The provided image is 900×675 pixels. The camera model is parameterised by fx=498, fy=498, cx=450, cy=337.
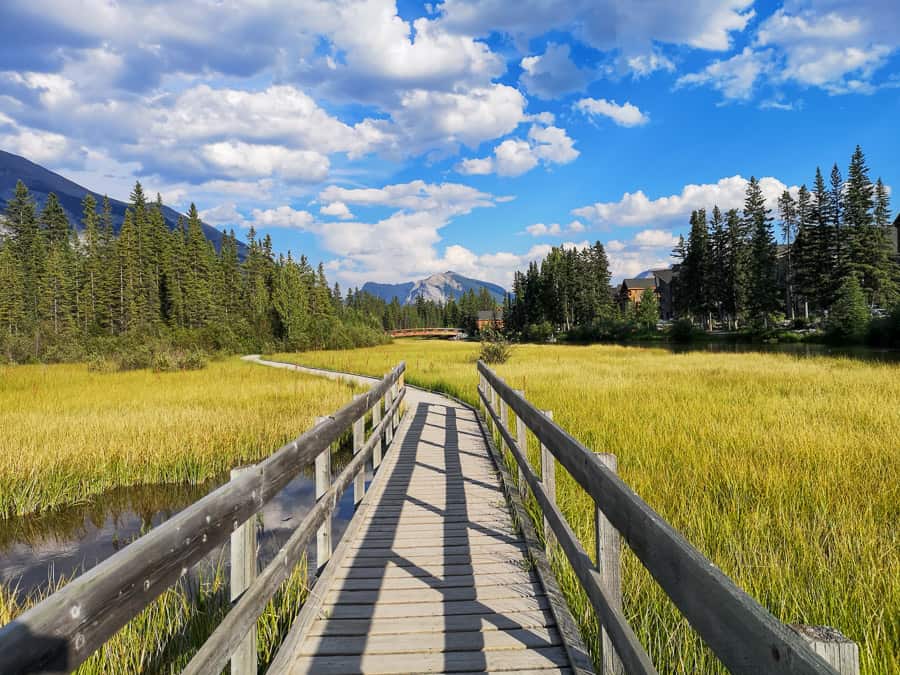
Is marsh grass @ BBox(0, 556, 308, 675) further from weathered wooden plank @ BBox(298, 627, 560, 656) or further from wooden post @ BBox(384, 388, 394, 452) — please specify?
wooden post @ BBox(384, 388, 394, 452)

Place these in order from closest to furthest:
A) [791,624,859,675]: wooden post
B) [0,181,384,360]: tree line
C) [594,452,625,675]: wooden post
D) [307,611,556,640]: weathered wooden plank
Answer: [791,624,859,675]: wooden post, [594,452,625,675]: wooden post, [307,611,556,640]: weathered wooden plank, [0,181,384,360]: tree line

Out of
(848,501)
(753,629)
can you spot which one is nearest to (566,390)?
(848,501)

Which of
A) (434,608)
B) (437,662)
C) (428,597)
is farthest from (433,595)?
(437,662)

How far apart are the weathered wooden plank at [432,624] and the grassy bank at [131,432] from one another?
23.4 feet

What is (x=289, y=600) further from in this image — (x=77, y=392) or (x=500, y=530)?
(x=77, y=392)

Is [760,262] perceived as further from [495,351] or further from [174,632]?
[174,632]

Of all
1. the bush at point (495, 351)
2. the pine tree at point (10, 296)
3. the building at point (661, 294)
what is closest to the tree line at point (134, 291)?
the pine tree at point (10, 296)

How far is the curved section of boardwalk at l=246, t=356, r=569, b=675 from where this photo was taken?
2926 millimetres

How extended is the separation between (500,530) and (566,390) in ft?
33.7

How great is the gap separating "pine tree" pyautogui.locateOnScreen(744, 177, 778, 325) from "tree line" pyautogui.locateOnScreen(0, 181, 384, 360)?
143 feet

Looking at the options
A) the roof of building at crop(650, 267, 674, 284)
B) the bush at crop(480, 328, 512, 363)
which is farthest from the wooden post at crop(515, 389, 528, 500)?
the roof of building at crop(650, 267, 674, 284)

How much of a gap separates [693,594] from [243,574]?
2.05m

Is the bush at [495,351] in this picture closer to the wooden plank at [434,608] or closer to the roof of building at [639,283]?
the wooden plank at [434,608]

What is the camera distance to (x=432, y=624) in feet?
10.8
